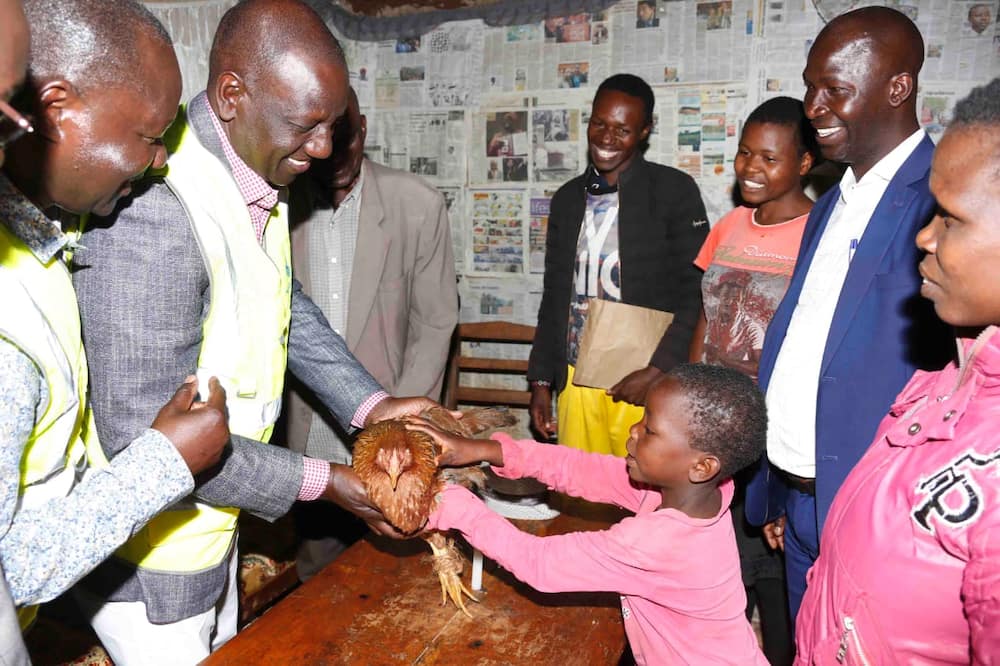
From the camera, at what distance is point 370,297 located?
3.27 meters

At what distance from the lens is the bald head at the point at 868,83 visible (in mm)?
2230

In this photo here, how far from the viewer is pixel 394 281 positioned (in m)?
3.35

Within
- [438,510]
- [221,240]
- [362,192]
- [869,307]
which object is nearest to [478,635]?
[438,510]

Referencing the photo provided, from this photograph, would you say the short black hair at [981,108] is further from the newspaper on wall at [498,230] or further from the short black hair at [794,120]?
the newspaper on wall at [498,230]

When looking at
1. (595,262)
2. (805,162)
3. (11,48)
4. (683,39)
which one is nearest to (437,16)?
(683,39)

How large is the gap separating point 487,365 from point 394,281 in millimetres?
1635

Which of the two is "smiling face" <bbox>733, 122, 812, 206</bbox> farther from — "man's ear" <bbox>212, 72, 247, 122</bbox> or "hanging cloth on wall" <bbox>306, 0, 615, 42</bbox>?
"man's ear" <bbox>212, 72, 247, 122</bbox>

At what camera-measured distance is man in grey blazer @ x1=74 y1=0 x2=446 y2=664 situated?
1.58 metres

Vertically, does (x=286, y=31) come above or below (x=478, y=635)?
above

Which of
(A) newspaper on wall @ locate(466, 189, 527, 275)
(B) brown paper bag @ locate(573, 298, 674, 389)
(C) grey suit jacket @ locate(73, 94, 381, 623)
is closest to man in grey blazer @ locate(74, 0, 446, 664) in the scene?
(C) grey suit jacket @ locate(73, 94, 381, 623)

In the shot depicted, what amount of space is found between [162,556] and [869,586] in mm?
1686

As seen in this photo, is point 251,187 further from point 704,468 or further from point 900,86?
point 900,86

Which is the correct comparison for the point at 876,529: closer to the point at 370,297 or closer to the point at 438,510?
the point at 438,510

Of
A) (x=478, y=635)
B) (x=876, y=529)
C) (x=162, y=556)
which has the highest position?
(x=876, y=529)
